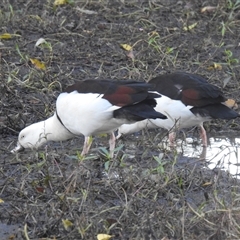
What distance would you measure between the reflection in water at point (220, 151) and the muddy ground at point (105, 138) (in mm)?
204

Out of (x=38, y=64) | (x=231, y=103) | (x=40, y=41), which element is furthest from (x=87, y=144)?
(x=40, y=41)

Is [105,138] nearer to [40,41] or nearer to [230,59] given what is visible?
[40,41]

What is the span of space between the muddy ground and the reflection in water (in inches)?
8.0

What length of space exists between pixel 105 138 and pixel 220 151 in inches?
47.9

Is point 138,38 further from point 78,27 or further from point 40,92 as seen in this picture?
point 40,92

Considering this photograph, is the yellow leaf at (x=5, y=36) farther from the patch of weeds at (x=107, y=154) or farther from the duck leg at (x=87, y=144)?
the patch of weeds at (x=107, y=154)

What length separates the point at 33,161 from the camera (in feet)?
23.4

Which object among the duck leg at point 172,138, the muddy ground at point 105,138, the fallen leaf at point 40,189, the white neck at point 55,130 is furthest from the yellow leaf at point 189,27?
the fallen leaf at point 40,189

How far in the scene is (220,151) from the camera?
7.76 meters

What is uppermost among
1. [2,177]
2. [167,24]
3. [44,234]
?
[44,234]

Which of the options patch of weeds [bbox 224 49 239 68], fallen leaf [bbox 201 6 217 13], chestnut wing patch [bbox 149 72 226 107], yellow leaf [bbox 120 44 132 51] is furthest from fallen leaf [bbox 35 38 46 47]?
fallen leaf [bbox 201 6 217 13]

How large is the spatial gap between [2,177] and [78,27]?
4094mm

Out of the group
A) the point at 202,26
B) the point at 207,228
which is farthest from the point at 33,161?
the point at 202,26

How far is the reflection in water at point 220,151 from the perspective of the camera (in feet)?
25.1
